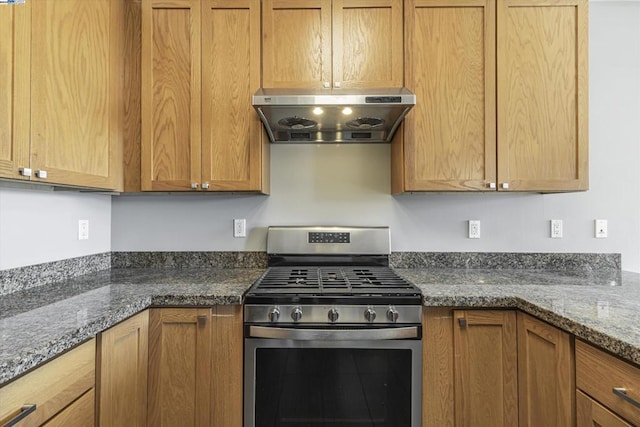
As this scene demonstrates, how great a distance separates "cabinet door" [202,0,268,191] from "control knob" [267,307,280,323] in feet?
2.20

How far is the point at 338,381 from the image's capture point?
53.6 inches

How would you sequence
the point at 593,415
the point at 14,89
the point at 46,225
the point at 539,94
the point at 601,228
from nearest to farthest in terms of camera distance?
the point at 593,415 < the point at 14,89 < the point at 46,225 < the point at 539,94 < the point at 601,228

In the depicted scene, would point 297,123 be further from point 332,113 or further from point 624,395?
point 624,395

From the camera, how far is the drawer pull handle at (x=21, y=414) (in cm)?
73

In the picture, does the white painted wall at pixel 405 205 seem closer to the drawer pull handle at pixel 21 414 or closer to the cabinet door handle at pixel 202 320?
the cabinet door handle at pixel 202 320

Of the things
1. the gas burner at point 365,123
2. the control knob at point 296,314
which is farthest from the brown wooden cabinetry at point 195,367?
the gas burner at point 365,123

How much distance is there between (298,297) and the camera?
1.37 meters

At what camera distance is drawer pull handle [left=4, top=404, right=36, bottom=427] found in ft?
2.38

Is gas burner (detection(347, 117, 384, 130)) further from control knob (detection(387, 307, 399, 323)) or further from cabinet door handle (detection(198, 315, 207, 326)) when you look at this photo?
cabinet door handle (detection(198, 315, 207, 326))

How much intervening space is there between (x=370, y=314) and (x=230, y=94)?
1.31 meters

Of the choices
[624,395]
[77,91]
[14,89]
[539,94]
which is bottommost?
[624,395]

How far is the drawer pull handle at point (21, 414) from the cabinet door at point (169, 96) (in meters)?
1.13

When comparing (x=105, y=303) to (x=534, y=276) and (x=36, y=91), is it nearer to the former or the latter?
(x=36, y=91)

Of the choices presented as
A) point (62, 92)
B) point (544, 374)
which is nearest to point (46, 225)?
point (62, 92)
